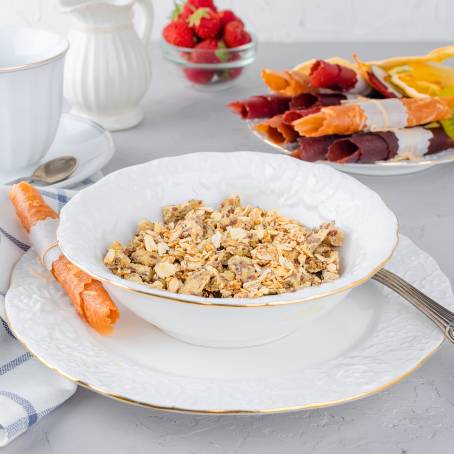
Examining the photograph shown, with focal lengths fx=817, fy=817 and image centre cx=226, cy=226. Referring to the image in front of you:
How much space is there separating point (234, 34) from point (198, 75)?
0.10 meters

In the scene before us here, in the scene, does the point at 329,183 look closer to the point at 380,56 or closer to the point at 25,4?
the point at 380,56

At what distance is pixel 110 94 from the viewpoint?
53.1 inches

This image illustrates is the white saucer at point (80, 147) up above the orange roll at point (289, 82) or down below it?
below

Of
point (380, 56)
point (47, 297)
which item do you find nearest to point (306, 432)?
point (47, 297)

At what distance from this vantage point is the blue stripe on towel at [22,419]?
0.68 meters

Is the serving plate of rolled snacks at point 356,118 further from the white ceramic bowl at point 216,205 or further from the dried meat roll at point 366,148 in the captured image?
the white ceramic bowl at point 216,205

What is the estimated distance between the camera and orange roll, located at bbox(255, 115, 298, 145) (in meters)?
1.24

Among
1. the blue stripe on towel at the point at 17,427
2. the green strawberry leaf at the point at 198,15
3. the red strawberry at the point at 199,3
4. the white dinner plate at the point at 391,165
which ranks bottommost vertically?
the white dinner plate at the point at 391,165

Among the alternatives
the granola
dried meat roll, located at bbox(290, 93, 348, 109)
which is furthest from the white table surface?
dried meat roll, located at bbox(290, 93, 348, 109)

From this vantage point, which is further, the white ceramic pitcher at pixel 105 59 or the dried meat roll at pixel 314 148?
the white ceramic pitcher at pixel 105 59

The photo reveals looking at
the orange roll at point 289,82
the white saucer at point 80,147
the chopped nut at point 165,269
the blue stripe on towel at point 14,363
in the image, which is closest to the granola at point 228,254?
the chopped nut at point 165,269

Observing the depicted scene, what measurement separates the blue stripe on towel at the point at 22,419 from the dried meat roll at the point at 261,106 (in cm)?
71

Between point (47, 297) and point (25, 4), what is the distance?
5.05ft

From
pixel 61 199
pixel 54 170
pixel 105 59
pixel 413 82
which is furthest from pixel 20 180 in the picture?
pixel 413 82
